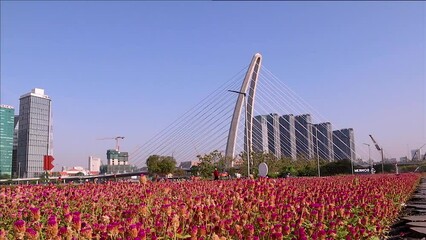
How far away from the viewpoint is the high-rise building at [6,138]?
140375mm

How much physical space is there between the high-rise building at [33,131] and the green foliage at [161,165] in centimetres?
6212

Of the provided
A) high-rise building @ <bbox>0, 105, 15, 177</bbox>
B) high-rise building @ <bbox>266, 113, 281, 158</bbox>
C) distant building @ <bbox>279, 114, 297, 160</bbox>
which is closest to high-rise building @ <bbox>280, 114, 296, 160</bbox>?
distant building @ <bbox>279, 114, 297, 160</bbox>

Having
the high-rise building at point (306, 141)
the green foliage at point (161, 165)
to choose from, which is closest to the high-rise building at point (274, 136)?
the high-rise building at point (306, 141)

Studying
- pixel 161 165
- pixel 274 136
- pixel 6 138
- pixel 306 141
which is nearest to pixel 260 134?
pixel 274 136

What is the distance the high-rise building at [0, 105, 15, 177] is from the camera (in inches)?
5527

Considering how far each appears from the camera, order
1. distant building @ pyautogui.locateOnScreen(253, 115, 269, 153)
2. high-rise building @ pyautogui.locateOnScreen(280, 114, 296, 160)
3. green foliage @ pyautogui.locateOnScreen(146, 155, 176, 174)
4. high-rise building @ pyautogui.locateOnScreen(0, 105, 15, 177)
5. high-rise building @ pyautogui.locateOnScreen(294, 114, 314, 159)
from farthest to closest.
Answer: high-rise building @ pyautogui.locateOnScreen(0, 105, 15, 177) → green foliage @ pyautogui.locateOnScreen(146, 155, 176, 174) → high-rise building @ pyautogui.locateOnScreen(294, 114, 314, 159) → high-rise building @ pyautogui.locateOnScreen(280, 114, 296, 160) → distant building @ pyautogui.locateOnScreen(253, 115, 269, 153)

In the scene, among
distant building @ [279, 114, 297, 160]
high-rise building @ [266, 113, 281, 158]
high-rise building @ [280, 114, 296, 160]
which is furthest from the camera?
high-rise building @ [280, 114, 296, 160]

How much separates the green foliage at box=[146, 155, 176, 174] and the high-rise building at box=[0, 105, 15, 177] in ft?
258

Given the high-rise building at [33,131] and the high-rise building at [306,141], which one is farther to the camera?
the high-rise building at [33,131]

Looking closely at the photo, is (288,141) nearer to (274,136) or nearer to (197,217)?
(274,136)

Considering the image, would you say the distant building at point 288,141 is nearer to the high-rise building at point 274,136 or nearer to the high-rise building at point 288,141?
the high-rise building at point 288,141

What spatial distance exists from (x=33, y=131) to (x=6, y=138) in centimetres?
1754

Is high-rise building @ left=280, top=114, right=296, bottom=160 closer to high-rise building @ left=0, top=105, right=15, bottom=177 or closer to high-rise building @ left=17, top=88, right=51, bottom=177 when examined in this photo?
high-rise building @ left=17, top=88, right=51, bottom=177

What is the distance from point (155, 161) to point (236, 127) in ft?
146
